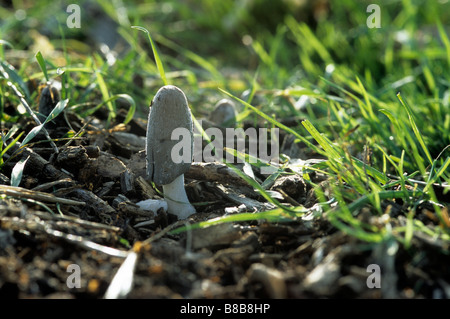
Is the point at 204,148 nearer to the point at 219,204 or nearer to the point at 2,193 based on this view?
the point at 219,204

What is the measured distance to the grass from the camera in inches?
83.4

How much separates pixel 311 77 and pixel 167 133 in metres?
2.73

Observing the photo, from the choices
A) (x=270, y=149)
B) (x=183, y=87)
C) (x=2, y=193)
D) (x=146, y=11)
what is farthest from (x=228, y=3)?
(x=2, y=193)

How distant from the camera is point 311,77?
177 inches

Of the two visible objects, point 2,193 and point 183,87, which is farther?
point 183,87

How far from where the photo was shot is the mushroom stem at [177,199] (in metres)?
2.28

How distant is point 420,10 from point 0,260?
16.7ft

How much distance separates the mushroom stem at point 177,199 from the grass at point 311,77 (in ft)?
1.38

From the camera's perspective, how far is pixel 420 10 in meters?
5.25
